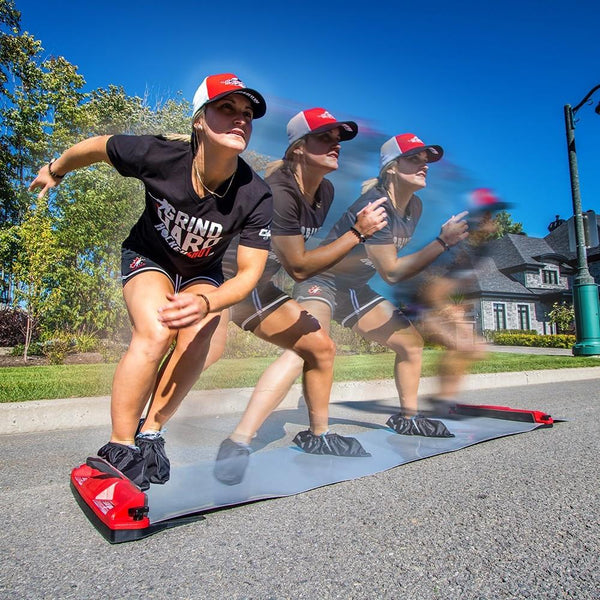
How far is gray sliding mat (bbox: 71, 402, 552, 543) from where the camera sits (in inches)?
65.6

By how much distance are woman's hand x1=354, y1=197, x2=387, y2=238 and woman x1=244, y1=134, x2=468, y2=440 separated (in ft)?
0.48

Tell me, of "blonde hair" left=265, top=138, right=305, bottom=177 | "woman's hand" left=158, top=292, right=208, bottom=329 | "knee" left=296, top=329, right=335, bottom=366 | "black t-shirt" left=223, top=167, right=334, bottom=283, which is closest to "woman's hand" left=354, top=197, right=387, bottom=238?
"black t-shirt" left=223, top=167, right=334, bottom=283

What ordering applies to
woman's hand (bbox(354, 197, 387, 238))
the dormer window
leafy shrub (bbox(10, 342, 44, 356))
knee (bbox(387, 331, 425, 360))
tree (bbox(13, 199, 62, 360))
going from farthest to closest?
the dormer window
leafy shrub (bbox(10, 342, 44, 356))
tree (bbox(13, 199, 62, 360))
knee (bbox(387, 331, 425, 360))
woman's hand (bbox(354, 197, 387, 238))

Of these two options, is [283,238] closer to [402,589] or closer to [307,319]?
[307,319]

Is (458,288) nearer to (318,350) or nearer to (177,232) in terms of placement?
(318,350)

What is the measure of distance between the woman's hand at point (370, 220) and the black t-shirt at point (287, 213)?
284 millimetres

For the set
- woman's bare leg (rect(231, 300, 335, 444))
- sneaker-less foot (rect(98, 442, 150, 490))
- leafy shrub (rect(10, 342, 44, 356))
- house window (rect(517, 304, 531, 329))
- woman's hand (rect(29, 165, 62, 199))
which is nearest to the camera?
sneaker-less foot (rect(98, 442, 150, 490))

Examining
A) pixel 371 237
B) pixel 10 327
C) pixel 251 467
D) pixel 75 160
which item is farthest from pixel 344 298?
pixel 10 327

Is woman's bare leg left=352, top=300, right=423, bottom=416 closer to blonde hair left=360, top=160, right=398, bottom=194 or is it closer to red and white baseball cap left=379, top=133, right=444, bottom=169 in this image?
blonde hair left=360, top=160, right=398, bottom=194

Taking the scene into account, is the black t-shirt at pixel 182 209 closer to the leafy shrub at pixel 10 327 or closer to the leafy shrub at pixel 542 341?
the leafy shrub at pixel 10 327

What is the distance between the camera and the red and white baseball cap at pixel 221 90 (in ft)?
6.50

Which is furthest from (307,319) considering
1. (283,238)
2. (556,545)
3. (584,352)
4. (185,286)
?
(584,352)

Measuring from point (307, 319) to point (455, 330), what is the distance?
44.0 inches

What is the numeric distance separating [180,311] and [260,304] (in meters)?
0.86
